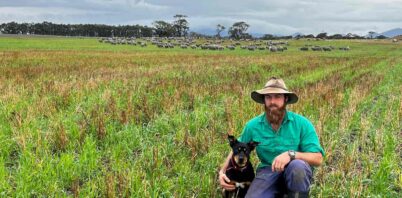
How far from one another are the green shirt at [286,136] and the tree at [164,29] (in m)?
145

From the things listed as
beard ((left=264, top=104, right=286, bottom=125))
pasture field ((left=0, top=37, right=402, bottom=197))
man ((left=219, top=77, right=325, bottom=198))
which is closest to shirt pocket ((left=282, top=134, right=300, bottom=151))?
man ((left=219, top=77, right=325, bottom=198))

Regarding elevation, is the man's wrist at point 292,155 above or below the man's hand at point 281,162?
above

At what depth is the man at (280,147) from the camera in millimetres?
4812

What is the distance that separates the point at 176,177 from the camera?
6.08m

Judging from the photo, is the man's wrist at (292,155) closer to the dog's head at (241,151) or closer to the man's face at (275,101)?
the dog's head at (241,151)

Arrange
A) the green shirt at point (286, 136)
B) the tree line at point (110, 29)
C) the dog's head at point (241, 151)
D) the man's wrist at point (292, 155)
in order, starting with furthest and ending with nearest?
1. the tree line at point (110, 29)
2. the green shirt at point (286, 136)
3. the man's wrist at point (292, 155)
4. the dog's head at point (241, 151)

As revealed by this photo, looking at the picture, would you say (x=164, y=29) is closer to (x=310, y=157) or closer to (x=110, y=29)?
(x=110, y=29)

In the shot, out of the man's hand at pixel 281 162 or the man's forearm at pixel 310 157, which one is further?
the man's forearm at pixel 310 157

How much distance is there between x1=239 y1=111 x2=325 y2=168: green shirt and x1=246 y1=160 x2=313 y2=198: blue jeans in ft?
0.84

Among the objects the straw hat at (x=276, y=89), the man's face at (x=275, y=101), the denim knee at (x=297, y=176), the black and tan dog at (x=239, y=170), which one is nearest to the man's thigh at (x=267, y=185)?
the black and tan dog at (x=239, y=170)

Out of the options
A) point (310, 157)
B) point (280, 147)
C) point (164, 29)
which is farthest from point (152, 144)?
point (164, 29)

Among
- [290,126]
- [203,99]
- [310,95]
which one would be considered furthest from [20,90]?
[290,126]

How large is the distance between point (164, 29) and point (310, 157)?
15025 cm

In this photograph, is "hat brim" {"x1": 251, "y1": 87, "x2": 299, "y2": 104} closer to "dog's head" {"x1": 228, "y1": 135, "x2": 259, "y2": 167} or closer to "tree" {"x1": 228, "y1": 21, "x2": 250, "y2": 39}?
"dog's head" {"x1": 228, "y1": 135, "x2": 259, "y2": 167}
